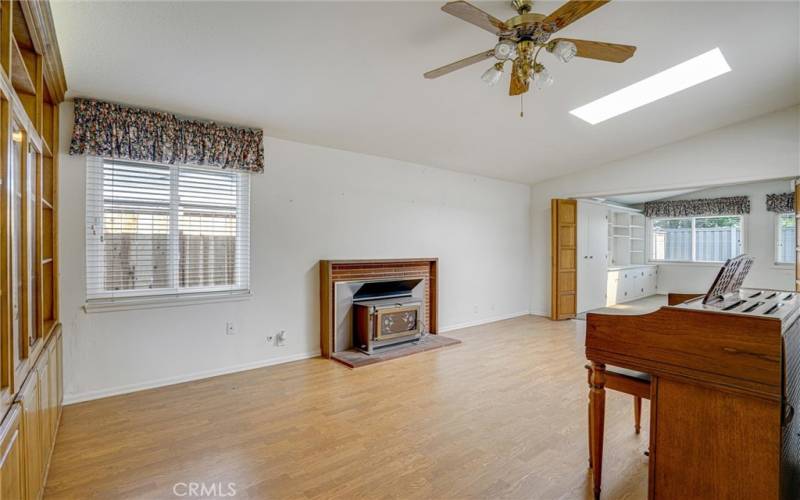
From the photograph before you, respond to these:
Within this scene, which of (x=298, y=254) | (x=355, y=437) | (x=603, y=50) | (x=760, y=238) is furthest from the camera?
(x=760, y=238)

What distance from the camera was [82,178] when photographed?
3084 millimetres

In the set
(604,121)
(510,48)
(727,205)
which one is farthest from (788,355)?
(727,205)

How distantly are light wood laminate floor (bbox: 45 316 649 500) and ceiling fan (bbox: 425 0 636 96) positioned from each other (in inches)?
92.1

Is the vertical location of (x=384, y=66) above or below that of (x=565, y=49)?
above

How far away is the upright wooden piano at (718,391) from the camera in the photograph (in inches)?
54.6

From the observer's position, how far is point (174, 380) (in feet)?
11.5

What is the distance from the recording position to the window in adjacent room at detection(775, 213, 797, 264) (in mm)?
6797

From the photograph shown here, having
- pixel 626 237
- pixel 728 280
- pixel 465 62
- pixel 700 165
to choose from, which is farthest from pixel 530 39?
pixel 626 237

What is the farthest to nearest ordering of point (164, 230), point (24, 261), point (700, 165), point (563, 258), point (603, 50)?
point (563, 258) → point (700, 165) → point (164, 230) → point (603, 50) → point (24, 261)

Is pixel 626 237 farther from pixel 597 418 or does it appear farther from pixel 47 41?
pixel 47 41

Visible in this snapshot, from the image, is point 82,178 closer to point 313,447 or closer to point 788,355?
point 313,447

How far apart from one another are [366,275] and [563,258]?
3.73m

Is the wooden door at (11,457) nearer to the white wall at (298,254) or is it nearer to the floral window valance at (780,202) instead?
the white wall at (298,254)

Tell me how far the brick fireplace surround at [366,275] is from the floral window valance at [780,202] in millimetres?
6639
